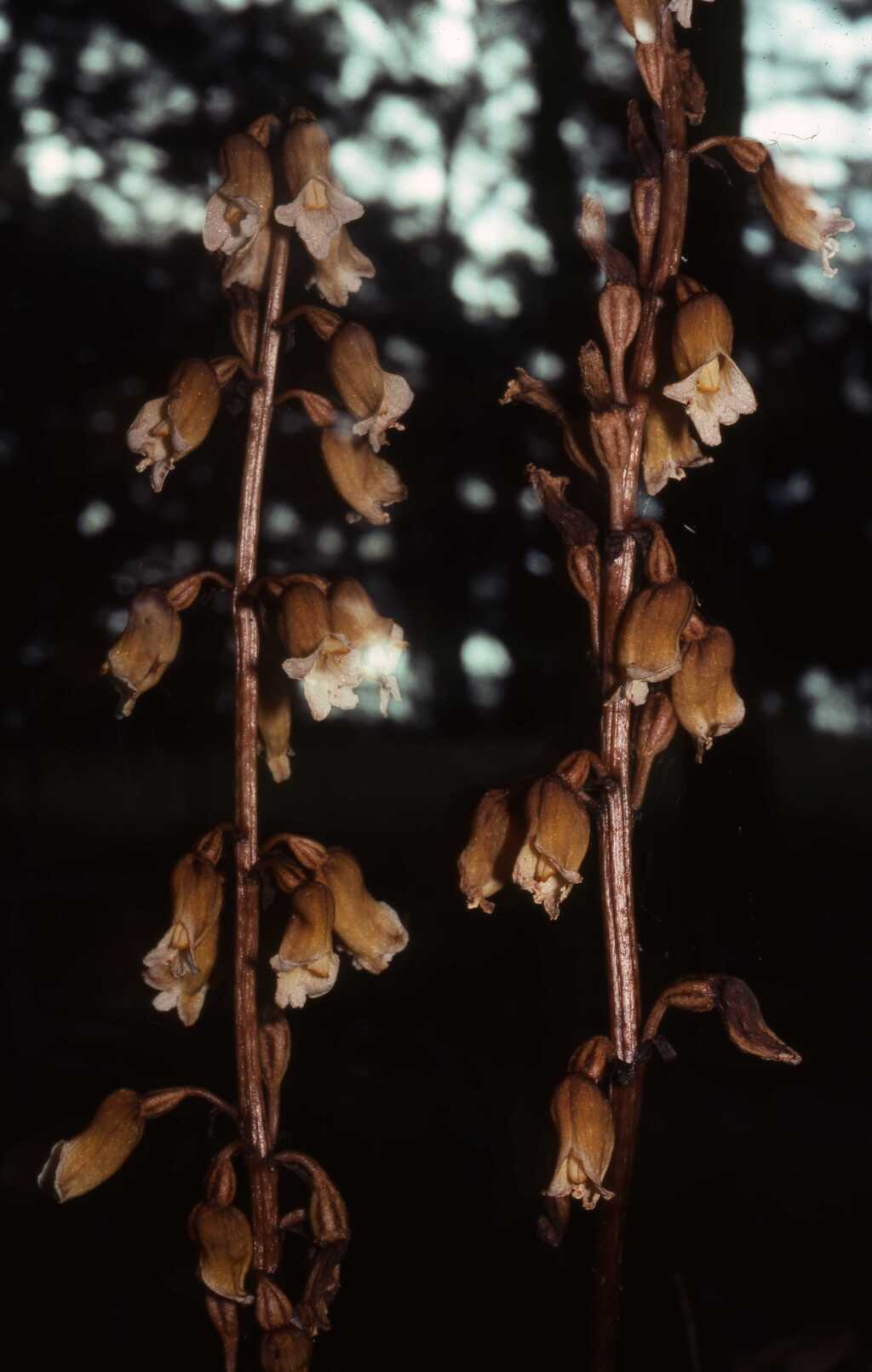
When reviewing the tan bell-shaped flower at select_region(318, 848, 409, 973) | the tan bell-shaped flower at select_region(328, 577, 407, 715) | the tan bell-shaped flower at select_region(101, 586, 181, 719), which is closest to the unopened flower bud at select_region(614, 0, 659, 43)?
the tan bell-shaped flower at select_region(328, 577, 407, 715)

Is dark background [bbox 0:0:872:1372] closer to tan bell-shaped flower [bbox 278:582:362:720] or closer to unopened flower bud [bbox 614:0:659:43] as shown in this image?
tan bell-shaped flower [bbox 278:582:362:720]

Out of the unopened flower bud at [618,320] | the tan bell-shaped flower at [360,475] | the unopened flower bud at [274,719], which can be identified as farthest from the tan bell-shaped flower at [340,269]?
the unopened flower bud at [274,719]

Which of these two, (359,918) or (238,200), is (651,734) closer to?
(359,918)

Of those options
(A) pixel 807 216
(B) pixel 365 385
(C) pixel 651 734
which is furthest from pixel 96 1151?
(A) pixel 807 216

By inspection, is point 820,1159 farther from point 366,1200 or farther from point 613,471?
point 613,471

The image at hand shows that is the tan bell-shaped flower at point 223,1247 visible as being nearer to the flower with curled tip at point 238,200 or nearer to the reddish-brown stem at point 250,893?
the reddish-brown stem at point 250,893

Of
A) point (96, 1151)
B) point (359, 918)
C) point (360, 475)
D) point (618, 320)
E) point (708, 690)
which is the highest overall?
point (618, 320)
